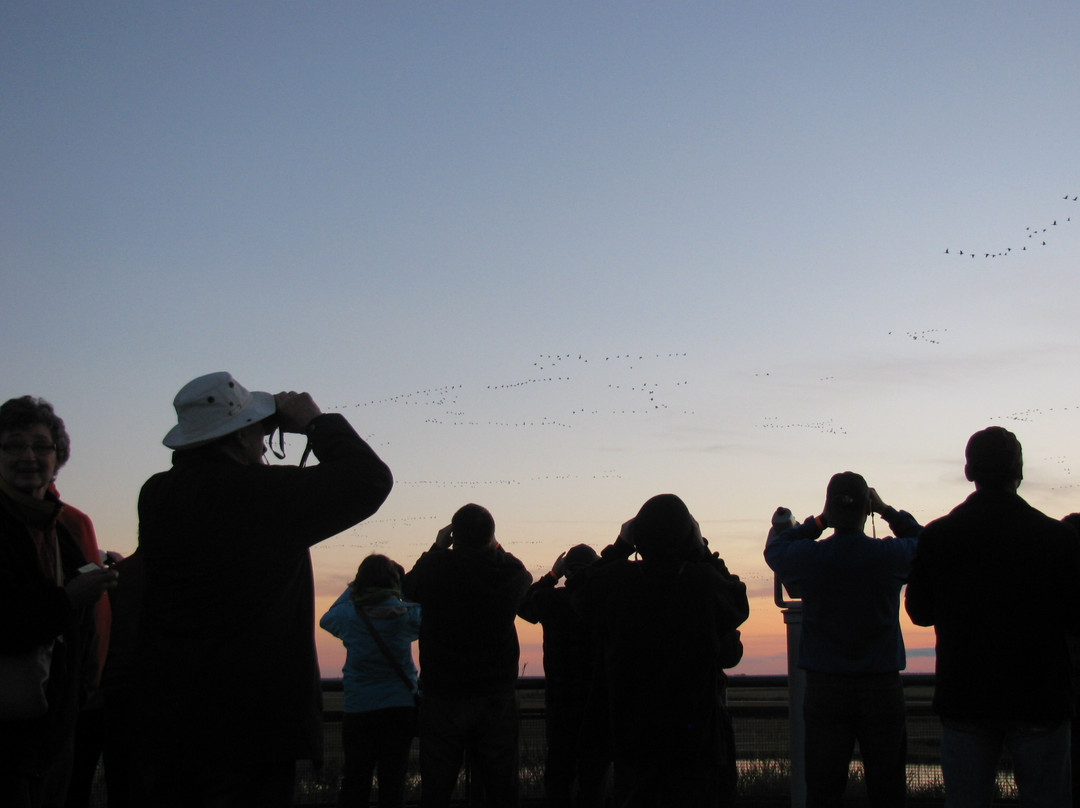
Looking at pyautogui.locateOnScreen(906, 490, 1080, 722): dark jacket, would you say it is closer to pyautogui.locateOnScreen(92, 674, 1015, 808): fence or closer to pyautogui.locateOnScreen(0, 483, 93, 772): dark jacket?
pyautogui.locateOnScreen(0, 483, 93, 772): dark jacket

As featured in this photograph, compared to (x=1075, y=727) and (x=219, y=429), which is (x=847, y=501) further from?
(x=219, y=429)

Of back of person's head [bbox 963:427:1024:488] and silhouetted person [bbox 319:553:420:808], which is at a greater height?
back of person's head [bbox 963:427:1024:488]

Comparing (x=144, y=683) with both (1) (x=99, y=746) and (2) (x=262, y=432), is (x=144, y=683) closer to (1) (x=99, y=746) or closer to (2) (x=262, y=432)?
(2) (x=262, y=432)

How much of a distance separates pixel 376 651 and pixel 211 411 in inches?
172

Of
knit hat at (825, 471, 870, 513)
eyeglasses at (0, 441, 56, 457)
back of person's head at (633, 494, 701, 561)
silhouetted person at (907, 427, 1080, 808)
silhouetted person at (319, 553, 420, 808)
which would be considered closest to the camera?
eyeglasses at (0, 441, 56, 457)

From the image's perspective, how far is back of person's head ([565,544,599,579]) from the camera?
723 cm

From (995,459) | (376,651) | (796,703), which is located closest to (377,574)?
(376,651)

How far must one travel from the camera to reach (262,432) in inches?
144

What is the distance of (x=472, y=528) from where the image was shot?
709cm

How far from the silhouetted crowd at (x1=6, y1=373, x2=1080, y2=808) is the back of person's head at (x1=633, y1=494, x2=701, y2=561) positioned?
0.01 metres

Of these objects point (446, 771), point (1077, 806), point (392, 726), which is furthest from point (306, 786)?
point (1077, 806)

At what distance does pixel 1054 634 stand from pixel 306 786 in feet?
22.1

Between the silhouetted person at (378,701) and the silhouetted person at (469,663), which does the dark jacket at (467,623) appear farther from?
the silhouetted person at (378,701)

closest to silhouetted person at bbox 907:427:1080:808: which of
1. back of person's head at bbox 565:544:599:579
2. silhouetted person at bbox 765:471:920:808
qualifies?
silhouetted person at bbox 765:471:920:808
